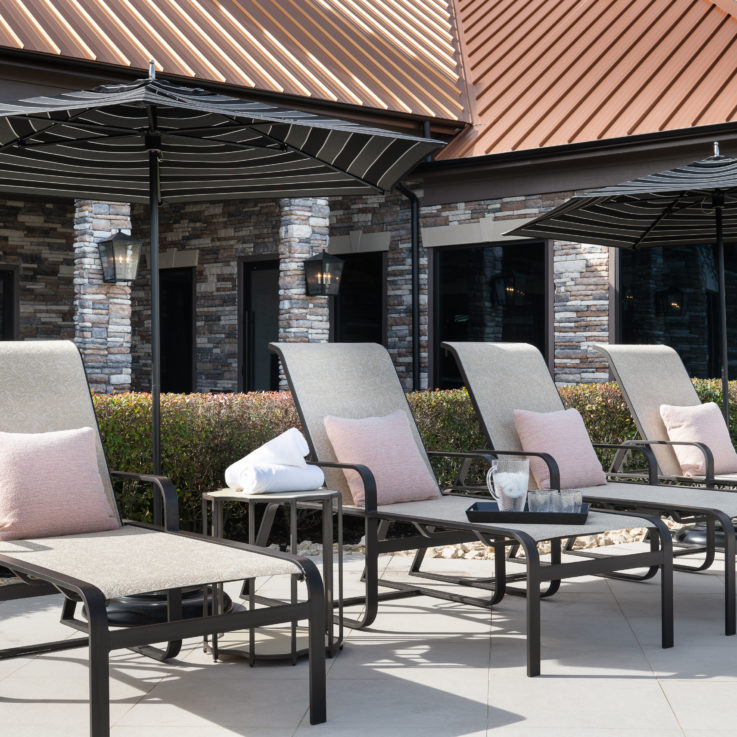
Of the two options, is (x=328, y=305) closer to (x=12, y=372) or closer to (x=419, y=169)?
(x=419, y=169)

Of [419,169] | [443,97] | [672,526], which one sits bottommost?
[672,526]

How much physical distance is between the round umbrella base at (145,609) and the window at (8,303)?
30.7 feet

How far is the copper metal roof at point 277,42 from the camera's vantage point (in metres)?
9.92

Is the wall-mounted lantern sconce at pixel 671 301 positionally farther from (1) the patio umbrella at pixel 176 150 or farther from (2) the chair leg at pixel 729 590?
(2) the chair leg at pixel 729 590

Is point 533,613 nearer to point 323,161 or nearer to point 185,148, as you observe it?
point 323,161

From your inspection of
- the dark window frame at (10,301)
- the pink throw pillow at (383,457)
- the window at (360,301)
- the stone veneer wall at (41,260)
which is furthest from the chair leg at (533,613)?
the dark window frame at (10,301)

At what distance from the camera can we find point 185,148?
5.50 metres

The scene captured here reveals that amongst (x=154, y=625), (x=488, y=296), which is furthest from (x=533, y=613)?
(x=488, y=296)

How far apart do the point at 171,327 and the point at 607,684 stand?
11232 millimetres

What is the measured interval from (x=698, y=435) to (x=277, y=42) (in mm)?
7115

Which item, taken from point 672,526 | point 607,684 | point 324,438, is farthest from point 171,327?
point 607,684

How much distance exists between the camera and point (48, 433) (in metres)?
4.55

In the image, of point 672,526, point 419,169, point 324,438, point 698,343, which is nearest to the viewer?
point 324,438

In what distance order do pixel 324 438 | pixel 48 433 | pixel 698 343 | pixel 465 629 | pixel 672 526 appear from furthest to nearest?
1. pixel 698 343
2. pixel 672 526
3. pixel 324 438
4. pixel 465 629
5. pixel 48 433
